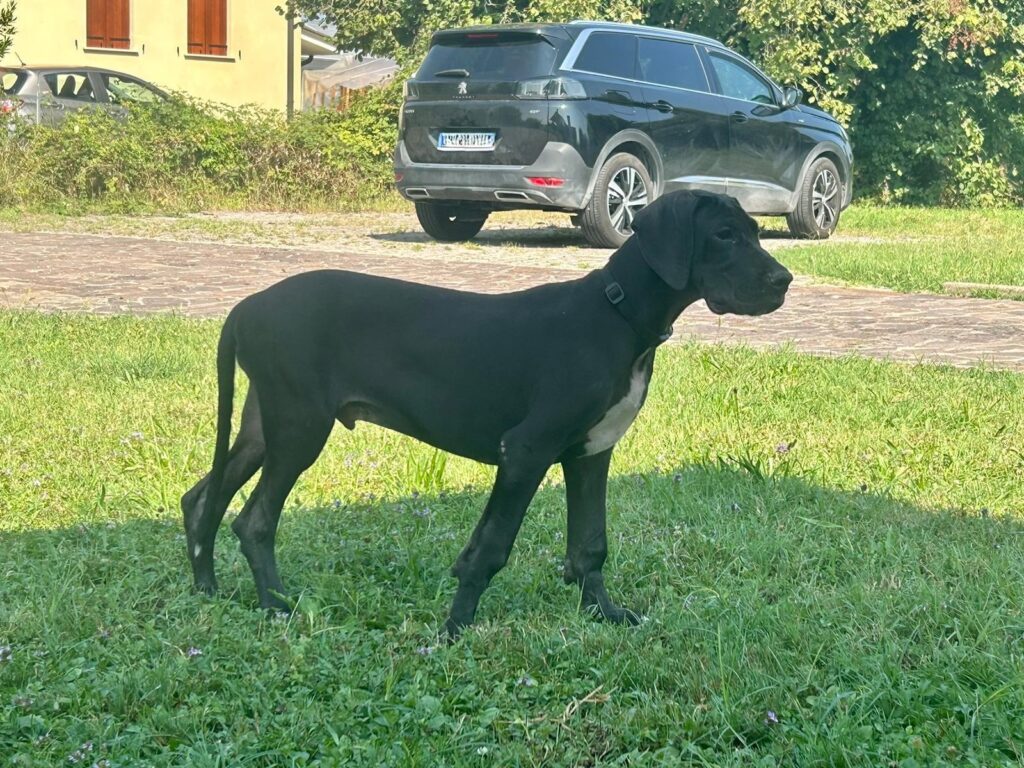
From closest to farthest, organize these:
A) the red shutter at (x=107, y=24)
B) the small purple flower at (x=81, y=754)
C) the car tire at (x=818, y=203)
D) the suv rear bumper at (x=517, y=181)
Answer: the small purple flower at (x=81, y=754) → the suv rear bumper at (x=517, y=181) → the car tire at (x=818, y=203) → the red shutter at (x=107, y=24)

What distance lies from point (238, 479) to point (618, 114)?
10424 mm

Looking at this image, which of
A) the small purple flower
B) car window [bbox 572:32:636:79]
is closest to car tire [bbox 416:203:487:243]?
car window [bbox 572:32:636:79]

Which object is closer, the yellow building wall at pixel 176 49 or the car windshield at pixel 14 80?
the car windshield at pixel 14 80

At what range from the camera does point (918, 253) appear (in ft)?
46.5

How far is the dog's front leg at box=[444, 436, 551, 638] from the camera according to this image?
13.0ft

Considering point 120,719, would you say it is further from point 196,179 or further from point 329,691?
point 196,179

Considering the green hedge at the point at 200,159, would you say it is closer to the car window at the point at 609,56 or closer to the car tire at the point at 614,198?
the car window at the point at 609,56

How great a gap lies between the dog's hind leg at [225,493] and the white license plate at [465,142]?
32.2 feet

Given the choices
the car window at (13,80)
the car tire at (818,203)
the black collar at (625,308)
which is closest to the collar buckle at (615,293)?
the black collar at (625,308)

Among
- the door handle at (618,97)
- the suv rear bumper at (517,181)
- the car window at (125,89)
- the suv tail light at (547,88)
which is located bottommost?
the car window at (125,89)

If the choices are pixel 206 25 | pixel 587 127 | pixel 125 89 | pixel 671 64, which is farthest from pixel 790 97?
pixel 206 25

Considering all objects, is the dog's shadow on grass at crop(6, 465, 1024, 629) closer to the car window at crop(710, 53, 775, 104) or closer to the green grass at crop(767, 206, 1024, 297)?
the green grass at crop(767, 206, 1024, 297)

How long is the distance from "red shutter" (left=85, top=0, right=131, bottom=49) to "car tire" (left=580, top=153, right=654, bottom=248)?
21271 millimetres

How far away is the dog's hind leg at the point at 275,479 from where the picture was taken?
418 centimetres
